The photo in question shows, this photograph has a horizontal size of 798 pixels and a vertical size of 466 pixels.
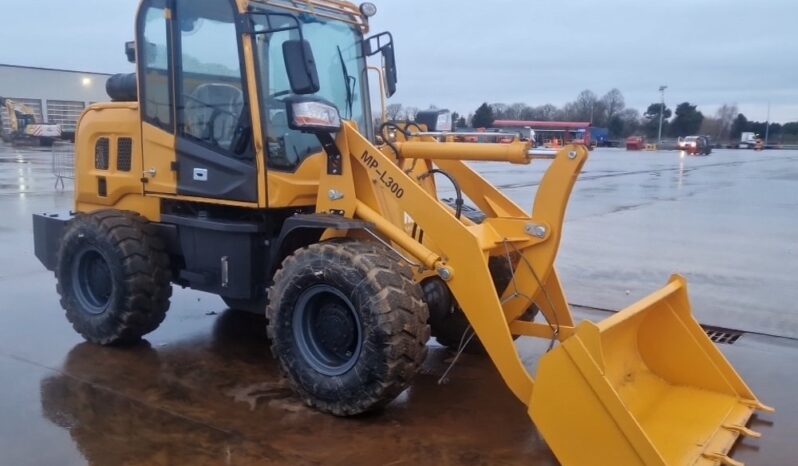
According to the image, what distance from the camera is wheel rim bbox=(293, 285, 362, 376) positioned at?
4.63 meters

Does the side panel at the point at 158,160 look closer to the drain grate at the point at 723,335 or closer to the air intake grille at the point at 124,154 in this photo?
the air intake grille at the point at 124,154

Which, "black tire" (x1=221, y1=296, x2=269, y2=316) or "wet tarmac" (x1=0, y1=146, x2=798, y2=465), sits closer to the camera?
"wet tarmac" (x1=0, y1=146, x2=798, y2=465)

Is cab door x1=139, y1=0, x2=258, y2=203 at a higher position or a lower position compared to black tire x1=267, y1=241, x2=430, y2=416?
higher

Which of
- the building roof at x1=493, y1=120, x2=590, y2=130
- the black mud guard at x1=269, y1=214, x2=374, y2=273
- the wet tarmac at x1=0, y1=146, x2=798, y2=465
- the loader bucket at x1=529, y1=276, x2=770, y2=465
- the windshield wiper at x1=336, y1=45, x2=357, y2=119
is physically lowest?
the wet tarmac at x1=0, y1=146, x2=798, y2=465

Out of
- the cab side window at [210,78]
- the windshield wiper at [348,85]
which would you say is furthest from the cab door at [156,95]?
the windshield wiper at [348,85]

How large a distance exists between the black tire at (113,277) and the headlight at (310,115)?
191 cm

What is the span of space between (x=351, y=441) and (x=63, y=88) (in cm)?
5323

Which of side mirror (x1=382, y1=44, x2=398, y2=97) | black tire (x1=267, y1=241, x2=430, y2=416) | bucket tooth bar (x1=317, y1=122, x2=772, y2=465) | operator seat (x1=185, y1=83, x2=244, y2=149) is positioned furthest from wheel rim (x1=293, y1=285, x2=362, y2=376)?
side mirror (x1=382, y1=44, x2=398, y2=97)

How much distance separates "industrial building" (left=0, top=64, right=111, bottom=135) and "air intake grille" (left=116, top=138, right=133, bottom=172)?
156 feet

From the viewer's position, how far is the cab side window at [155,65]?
5.71m

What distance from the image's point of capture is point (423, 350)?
4.41 meters

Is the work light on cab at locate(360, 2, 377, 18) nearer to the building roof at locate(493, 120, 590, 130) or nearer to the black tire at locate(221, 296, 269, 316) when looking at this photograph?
the black tire at locate(221, 296, 269, 316)

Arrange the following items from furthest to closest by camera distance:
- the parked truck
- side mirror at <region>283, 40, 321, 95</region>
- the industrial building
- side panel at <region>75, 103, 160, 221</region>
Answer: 1. the parked truck
2. the industrial building
3. side panel at <region>75, 103, 160, 221</region>
4. side mirror at <region>283, 40, 321, 95</region>

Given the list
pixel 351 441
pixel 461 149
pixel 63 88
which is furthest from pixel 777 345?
pixel 63 88
